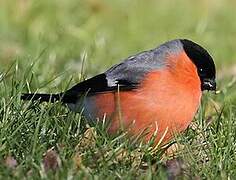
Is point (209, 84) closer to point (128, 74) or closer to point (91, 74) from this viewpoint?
point (128, 74)

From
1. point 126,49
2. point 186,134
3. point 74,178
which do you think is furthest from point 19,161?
point 126,49

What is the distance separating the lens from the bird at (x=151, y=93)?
4.84m

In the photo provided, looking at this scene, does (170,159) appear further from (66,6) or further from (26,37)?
(66,6)

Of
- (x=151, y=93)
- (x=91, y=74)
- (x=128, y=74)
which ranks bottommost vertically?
(x=151, y=93)

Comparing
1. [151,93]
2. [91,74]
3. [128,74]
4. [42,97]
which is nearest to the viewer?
[151,93]

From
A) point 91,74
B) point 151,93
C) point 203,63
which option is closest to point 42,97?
point 151,93

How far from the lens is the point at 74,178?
3977 mm

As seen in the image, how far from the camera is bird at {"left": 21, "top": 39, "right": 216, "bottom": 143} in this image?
4.84 metres

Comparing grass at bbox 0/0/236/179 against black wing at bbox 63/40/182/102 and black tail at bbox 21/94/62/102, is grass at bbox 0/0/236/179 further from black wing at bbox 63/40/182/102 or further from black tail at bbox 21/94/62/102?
black wing at bbox 63/40/182/102

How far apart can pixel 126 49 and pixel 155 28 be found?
942 millimetres

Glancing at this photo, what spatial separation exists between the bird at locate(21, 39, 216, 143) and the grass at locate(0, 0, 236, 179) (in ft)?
0.35

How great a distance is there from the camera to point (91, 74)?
7.10 meters

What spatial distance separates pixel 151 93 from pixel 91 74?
2.25 m

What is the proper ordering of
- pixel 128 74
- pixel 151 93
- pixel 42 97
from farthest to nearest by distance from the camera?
pixel 42 97 → pixel 128 74 → pixel 151 93
